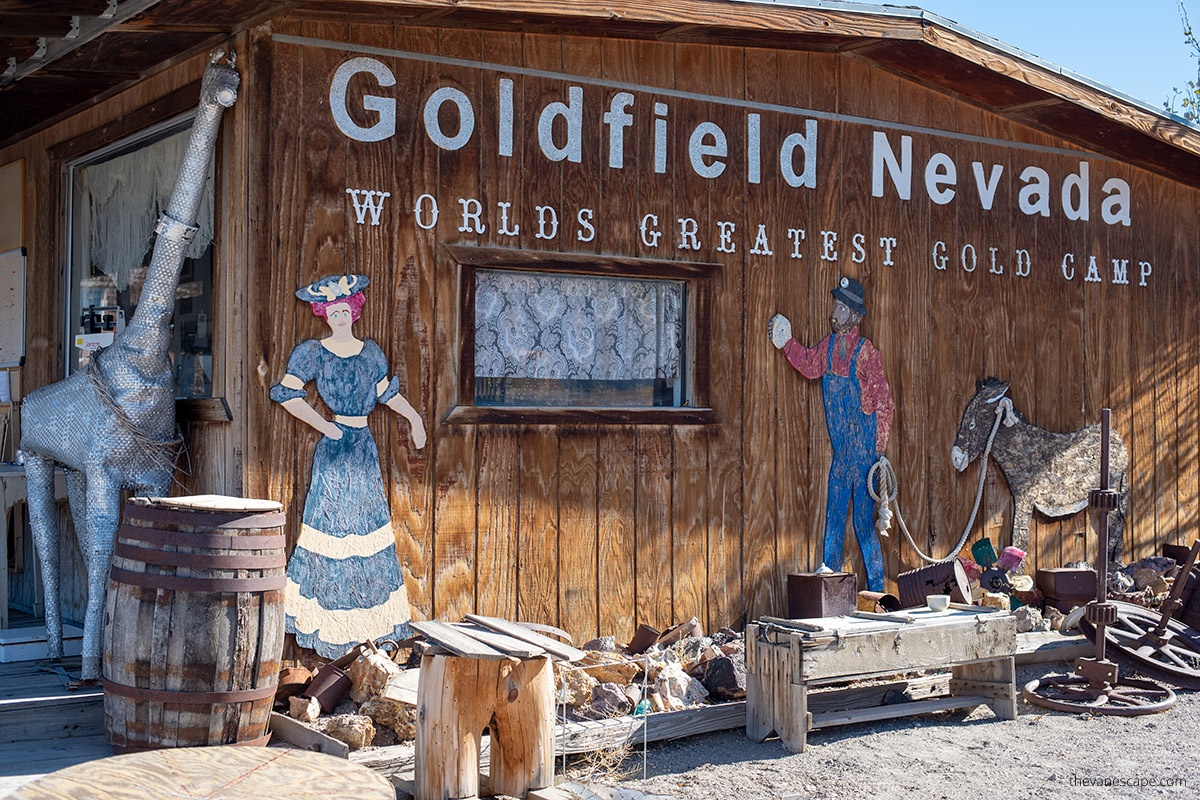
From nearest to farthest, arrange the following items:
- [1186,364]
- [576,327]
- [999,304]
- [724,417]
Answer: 1. [576,327]
2. [724,417]
3. [999,304]
4. [1186,364]

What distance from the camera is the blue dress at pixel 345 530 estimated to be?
588cm

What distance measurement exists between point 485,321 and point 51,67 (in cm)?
262

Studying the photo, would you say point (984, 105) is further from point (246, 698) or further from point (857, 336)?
point (246, 698)

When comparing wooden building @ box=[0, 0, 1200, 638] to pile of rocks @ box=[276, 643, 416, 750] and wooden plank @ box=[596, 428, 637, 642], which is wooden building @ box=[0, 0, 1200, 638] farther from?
pile of rocks @ box=[276, 643, 416, 750]

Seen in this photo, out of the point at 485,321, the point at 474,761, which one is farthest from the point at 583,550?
the point at 474,761

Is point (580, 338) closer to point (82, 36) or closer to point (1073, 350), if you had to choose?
point (82, 36)

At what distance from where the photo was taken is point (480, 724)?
15.3 ft

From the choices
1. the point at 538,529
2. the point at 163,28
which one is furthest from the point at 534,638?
the point at 163,28

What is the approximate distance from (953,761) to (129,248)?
5.16m

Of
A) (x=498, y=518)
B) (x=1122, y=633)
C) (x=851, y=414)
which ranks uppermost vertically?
(x=851, y=414)

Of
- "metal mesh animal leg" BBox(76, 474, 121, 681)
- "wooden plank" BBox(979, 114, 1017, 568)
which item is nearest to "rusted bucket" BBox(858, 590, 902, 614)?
"wooden plank" BBox(979, 114, 1017, 568)

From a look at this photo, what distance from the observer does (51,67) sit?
20.8 ft

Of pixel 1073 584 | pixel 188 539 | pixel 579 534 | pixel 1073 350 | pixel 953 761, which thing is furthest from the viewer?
pixel 1073 350

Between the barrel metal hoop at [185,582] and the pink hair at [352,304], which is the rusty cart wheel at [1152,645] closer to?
the pink hair at [352,304]
